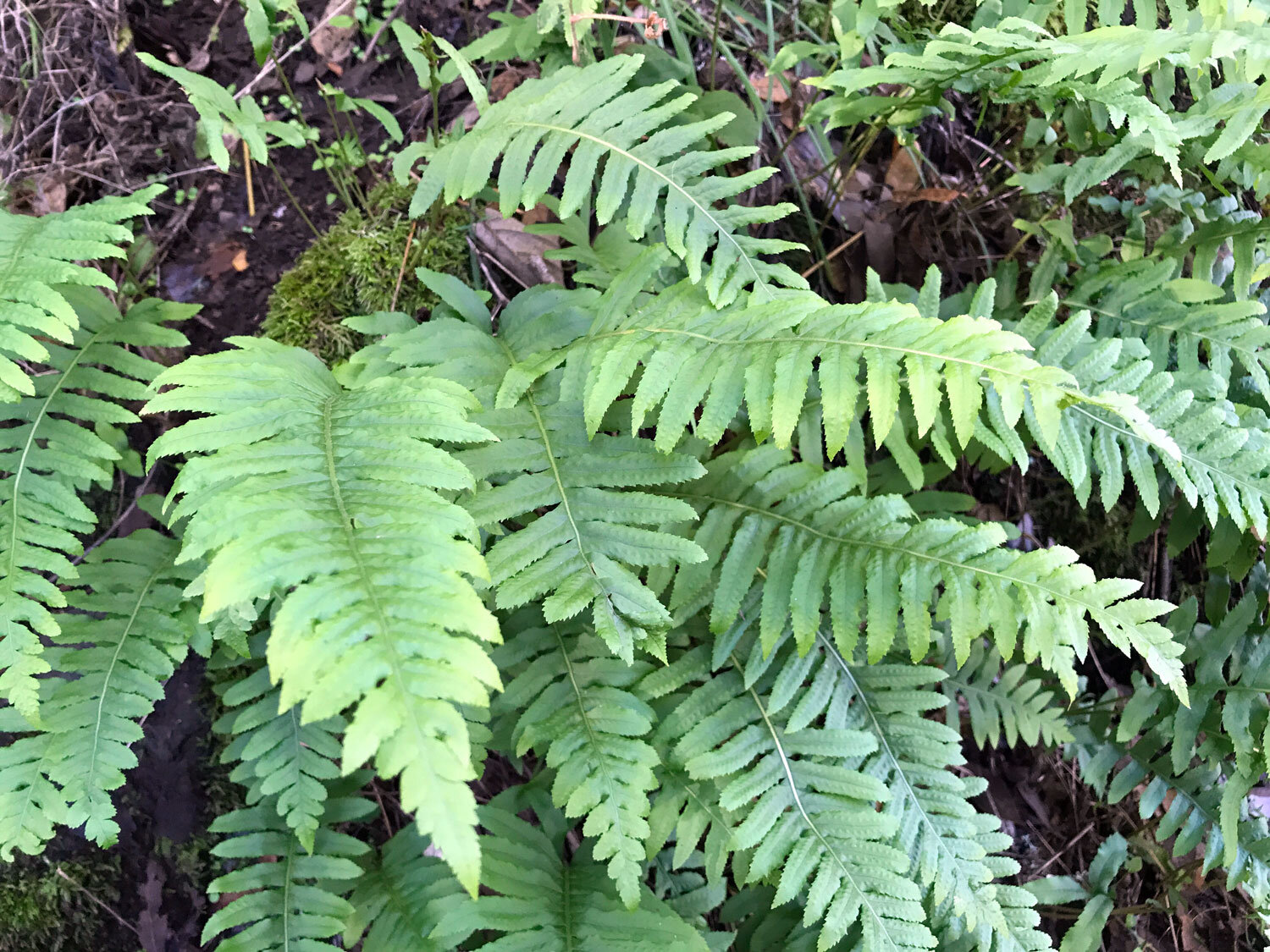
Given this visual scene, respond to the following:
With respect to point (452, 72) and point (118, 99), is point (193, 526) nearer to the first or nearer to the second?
point (452, 72)

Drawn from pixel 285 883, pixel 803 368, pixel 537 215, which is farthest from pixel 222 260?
pixel 803 368

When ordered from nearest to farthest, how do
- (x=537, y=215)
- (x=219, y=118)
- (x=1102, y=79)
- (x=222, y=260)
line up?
(x=1102, y=79) → (x=219, y=118) → (x=537, y=215) → (x=222, y=260)

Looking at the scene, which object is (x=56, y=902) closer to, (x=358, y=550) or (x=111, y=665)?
(x=111, y=665)

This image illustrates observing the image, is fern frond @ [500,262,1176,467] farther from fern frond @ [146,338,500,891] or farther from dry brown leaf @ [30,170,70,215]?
dry brown leaf @ [30,170,70,215]

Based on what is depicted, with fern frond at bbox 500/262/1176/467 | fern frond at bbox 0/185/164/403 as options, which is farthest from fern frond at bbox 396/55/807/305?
fern frond at bbox 0/185/164/403

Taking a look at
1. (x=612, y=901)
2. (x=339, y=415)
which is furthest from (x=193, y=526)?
(x=612, y=901)

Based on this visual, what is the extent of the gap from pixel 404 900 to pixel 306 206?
2.13 m

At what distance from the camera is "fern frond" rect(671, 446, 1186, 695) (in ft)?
5.01

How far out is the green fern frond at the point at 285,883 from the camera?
180 cm

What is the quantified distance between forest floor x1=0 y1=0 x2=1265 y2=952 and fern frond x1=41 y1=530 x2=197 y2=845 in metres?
0.59

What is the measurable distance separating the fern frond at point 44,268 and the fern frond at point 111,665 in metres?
0.46

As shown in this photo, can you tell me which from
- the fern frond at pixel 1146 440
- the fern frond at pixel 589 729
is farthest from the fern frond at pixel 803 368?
the fern frond at pixel 589 729

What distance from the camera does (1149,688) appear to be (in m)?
2.23

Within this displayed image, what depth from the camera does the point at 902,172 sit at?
2.87 metres
